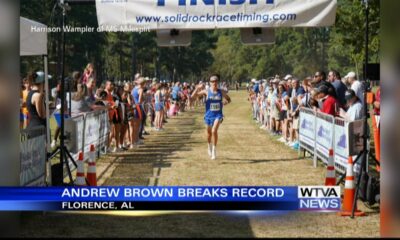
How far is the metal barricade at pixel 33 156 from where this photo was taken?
311 inches

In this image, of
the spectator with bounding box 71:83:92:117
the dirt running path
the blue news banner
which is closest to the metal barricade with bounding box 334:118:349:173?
the dirt running path

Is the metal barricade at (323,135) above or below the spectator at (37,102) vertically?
below

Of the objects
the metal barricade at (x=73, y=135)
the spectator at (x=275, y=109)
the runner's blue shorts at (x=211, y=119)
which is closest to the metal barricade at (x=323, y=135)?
the runner's blue shorts at (x=211, y=119)

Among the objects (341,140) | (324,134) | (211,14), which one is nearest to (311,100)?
(324,134)

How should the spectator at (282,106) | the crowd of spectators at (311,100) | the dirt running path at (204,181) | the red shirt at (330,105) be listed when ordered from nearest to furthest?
the dirt running path at (204,181)
the crowd of spectators at (311,100)
the red shirt at (330,105)
the spectator at (282,106)

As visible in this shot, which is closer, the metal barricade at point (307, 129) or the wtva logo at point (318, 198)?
the wtva logo at point (318, 198)

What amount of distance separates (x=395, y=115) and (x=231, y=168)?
7.83 metres

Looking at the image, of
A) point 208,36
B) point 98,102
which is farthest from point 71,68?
point 98,102

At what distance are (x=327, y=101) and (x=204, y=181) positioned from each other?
3.53m

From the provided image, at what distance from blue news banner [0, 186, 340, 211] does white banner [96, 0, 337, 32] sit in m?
4.16

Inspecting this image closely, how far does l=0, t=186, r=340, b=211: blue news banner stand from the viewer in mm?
6098

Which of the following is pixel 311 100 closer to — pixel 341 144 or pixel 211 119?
pixel 211 119

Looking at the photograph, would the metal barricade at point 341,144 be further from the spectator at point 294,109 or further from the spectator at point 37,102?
the spectator at point 294,109

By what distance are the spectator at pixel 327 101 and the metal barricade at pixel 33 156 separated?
6.25 meters
